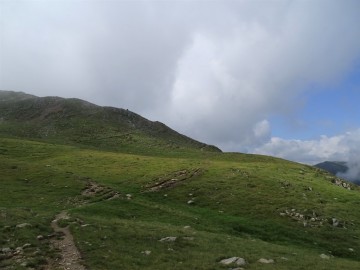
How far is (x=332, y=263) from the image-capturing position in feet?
79.0

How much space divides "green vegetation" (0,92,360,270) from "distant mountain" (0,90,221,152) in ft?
113

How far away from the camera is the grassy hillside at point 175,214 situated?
76.0 feet

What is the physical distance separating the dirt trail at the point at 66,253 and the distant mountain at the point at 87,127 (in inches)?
2837

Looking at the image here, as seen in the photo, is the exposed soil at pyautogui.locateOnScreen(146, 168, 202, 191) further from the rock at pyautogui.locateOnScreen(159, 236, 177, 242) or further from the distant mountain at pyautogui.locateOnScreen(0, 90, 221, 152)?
the distant mountain at pyautogui.locateOnScreen(0, 90, 221, 152)

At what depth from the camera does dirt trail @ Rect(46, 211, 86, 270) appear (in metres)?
20.3

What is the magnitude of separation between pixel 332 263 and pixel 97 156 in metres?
56.1

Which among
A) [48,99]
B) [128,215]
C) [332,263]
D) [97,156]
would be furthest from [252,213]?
[48,99]

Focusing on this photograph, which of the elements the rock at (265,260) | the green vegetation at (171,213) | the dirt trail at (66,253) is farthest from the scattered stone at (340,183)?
the dirt trail at (66,253)

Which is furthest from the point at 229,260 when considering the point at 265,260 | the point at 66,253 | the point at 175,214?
the point at 175,214

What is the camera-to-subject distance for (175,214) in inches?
1486

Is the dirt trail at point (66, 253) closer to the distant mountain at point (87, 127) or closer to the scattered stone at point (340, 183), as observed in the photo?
the scattered stone at point (340, 183)

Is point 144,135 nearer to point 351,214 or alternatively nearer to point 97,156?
point 97,156

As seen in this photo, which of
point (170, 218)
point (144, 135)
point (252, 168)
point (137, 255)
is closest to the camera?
point (137, 255)

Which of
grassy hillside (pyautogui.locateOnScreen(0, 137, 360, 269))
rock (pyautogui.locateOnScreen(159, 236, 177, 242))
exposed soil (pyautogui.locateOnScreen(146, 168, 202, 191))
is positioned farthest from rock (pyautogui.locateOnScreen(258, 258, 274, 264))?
exposed soil (pyautogui.locateOnScreen(146, 168, 202, 191))
